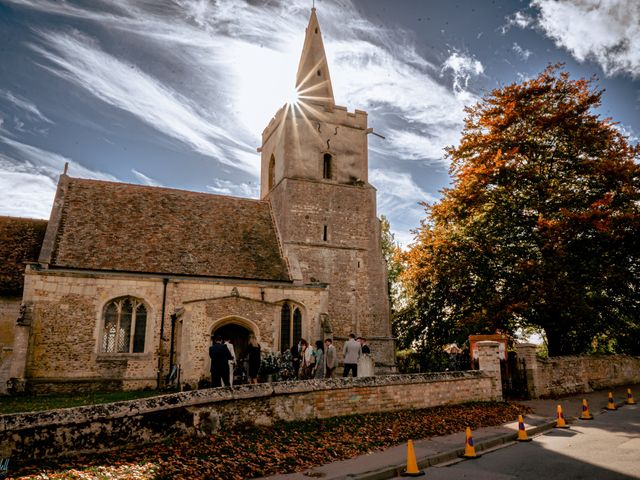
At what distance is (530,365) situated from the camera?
16.4 metres

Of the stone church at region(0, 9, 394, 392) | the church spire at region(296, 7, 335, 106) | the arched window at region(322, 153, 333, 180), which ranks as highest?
the church spire at region(296, 7, 335, 106)

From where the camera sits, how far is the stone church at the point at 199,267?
57.0ft

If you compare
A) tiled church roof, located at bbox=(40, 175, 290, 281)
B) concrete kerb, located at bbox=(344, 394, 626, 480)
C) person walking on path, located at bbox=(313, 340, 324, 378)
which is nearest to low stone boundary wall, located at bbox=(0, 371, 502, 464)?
concrete kerb, located at bbox=(344, 394, 626, 480)

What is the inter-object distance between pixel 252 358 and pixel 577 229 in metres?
13.5

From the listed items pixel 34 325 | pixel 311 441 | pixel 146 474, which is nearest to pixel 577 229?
pixel 311 441

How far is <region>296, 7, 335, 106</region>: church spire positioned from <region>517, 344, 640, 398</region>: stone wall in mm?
19109

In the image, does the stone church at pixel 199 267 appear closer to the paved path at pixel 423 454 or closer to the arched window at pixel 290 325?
the arched window at pixel 290 325

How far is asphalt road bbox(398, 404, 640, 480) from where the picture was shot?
22.8 feet

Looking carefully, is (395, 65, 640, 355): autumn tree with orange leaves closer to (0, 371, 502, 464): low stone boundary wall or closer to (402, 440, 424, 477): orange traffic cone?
(0, 371, 502, 464): low stone boundary wall

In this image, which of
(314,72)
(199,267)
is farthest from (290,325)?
(314,72)

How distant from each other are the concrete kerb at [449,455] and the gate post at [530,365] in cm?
492

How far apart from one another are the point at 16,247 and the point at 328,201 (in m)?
15.0

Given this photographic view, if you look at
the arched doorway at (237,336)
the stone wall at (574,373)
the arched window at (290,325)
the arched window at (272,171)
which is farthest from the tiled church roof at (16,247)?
the stone wall at (574,373)

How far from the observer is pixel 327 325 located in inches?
826
